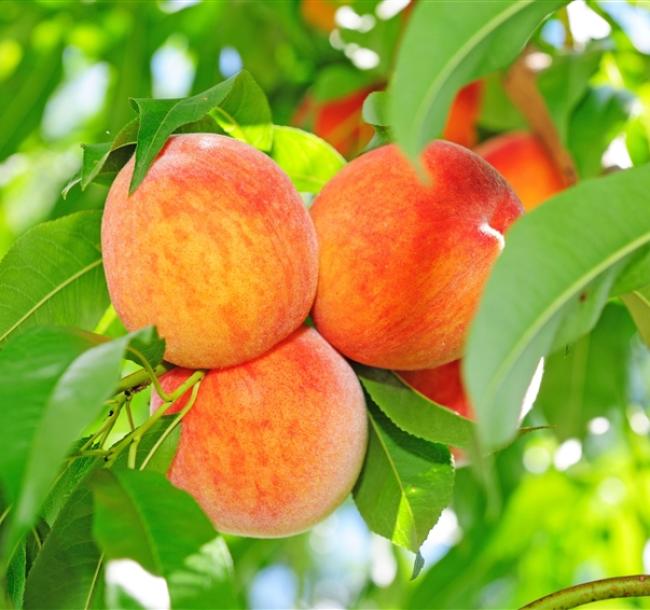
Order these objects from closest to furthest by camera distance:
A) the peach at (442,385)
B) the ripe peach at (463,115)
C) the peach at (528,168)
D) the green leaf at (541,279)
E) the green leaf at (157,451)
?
the green leaf at (541,279)
the green leaf at (157,451)
the peach at (442,385)
the peach at (528,168)
the ripe peach at (463,115)

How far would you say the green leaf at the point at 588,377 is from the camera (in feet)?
5.03

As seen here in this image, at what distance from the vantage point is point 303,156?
1.04 metres

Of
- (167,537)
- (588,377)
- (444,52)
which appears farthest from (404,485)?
(588,377)

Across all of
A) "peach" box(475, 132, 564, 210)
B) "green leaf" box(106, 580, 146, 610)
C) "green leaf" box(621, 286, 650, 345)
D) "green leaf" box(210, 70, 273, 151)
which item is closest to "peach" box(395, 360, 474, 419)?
"green leaf" box(621, 286, 650, 345)

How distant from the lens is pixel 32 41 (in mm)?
1810

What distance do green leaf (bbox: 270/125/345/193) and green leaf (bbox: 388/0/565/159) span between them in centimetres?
37

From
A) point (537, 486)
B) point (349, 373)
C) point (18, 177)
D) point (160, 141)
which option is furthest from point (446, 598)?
point (18, 177)

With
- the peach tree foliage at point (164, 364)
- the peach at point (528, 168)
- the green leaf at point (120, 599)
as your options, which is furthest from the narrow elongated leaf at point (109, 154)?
the peach at point (528, 168)

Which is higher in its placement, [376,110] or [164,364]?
[376,110]

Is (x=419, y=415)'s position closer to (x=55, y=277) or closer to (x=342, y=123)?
(x=55, y=277)

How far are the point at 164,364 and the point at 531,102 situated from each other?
0.90 metres

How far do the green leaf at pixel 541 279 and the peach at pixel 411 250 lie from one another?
16 cm

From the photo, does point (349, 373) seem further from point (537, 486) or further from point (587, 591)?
point (537, 486)

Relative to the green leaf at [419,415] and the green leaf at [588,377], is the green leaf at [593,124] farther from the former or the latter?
the green leaf at [419,415]
